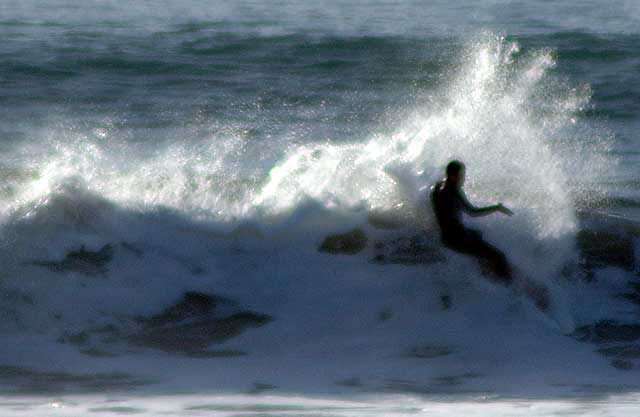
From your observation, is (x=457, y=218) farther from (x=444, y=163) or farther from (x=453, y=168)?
(x=444, y=163)

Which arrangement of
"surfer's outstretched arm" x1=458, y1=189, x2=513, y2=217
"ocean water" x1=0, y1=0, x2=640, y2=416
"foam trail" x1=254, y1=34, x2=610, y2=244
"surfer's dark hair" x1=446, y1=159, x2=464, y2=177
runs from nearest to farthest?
"ocean water" x1=0, y1=0, x2=640, y2=416, "surfer's outstretched arm" x1=458, y1=189, x2=513, y2=217, "surfer's dark hair" x1=446, y1=159, x2=464, y2=177, "foam trail" x1=254, y1=34, x2=610, y2=244

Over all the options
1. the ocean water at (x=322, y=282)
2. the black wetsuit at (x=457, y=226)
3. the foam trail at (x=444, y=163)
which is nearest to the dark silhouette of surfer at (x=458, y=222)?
the black wetsuit at (x=457, y=226)

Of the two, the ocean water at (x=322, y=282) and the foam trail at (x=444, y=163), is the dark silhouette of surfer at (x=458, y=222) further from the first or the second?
the foam trail at (x=444, y=163)

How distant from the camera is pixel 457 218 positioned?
9.45 metres

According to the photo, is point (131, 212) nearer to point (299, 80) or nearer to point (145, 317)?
point (145, 317)

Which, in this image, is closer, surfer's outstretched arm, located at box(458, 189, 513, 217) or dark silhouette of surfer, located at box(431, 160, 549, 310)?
surfer's outstretched arm, located at box(458, 189, 513, 217)

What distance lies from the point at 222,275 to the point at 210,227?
600mm

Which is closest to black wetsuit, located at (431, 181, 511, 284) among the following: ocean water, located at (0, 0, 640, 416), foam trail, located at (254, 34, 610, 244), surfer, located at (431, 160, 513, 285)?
surfer, located at (431, 160, 513, 285)

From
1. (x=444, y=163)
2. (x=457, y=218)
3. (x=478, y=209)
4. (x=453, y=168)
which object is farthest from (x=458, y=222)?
(x=444, y=163)

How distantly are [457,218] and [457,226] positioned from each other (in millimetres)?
72

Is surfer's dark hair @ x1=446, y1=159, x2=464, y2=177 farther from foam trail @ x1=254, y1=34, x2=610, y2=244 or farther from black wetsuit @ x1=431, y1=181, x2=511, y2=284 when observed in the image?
foam trail @ x1=254, y1=34, x2=610, y2=244

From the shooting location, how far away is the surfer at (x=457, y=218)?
9.34 meters

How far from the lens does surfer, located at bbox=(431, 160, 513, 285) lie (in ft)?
30.7

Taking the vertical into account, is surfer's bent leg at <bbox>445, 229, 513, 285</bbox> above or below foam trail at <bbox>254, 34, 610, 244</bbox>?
below
